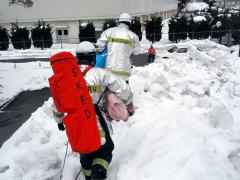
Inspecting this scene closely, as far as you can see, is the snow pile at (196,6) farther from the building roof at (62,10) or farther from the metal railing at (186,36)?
the building roof at (62,10)

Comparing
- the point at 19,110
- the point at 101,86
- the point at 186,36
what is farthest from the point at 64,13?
the point at 101,86

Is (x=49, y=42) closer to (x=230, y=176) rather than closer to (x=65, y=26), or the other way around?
(x=65, y=26)

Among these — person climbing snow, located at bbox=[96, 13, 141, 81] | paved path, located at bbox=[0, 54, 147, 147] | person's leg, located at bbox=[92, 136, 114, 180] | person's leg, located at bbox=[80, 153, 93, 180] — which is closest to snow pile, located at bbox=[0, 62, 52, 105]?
paved path, located at bbox=[0, 54, 147, 147]

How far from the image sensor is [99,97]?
3158mm

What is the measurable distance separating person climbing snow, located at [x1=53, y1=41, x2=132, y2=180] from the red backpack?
0.70 ft

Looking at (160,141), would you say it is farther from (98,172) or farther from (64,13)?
(64,13)

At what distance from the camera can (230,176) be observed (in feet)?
8.95

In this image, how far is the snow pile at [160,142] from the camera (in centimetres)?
299

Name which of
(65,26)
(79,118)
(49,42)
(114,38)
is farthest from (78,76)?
(65,26)

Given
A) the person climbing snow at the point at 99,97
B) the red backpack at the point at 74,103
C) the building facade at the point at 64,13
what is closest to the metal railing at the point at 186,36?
the building facade at the point at 64,13

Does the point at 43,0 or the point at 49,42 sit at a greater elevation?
the point at 43,0

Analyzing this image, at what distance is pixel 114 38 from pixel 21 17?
25543 millimetres

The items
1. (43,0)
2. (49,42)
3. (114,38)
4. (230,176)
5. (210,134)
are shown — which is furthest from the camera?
(43,0)

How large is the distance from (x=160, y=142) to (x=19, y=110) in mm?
5106
